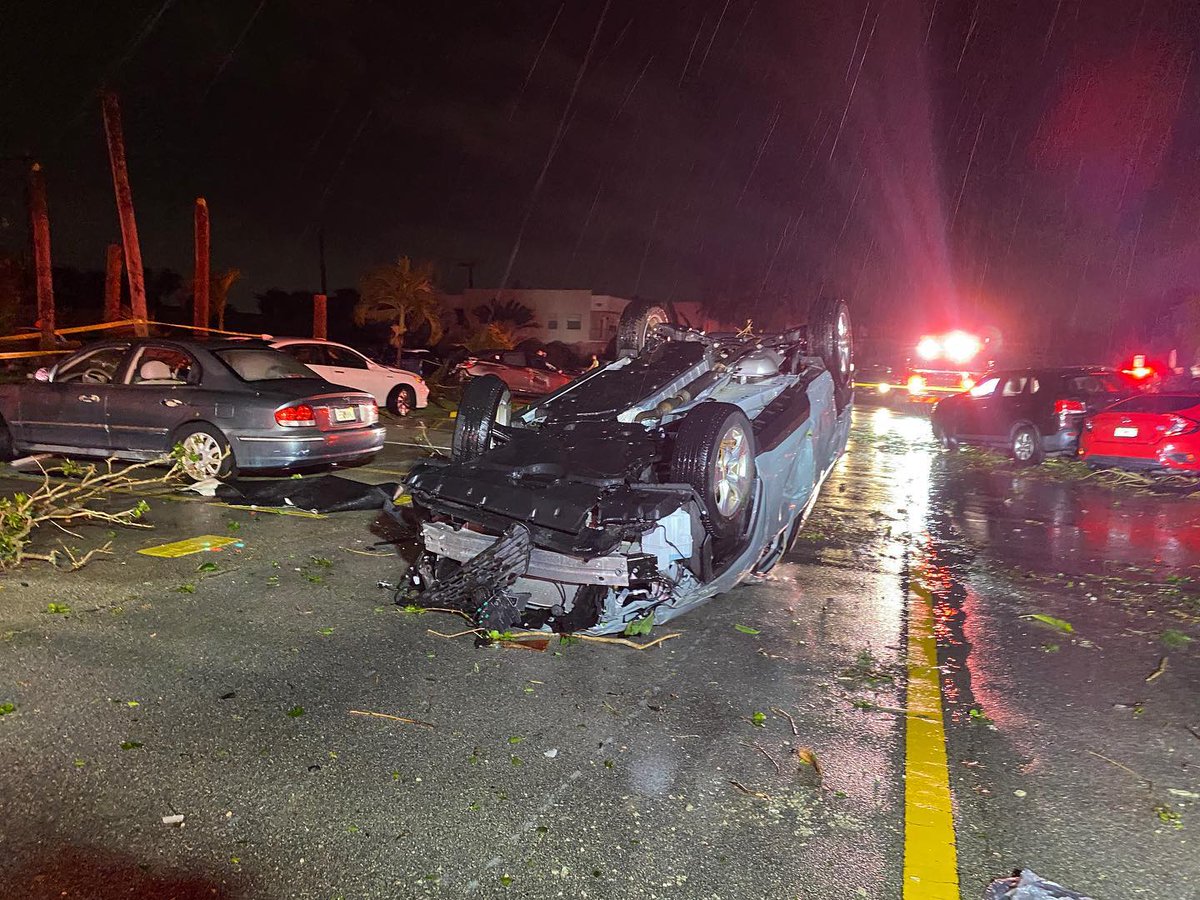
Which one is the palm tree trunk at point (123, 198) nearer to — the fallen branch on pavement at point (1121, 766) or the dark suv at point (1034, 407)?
the dark suv at point (1034, 407)

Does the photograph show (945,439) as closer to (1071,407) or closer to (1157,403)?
(1071,407)

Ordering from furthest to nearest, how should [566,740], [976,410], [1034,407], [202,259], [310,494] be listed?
[202,259] < [976,410] < [1034,407] < [310,494] < [566,740]

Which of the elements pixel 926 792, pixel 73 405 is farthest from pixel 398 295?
pixel 926 792

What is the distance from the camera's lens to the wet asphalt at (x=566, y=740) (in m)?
2.52

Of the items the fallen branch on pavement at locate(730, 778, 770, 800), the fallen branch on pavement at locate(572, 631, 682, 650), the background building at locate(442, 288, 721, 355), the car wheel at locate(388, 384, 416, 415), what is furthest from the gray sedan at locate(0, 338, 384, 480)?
the background building at locate(442, 288, 721, 355)

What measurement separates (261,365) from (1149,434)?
10.1 meters

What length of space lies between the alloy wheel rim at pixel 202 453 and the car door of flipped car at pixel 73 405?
3.44ft

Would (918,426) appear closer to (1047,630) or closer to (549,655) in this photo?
(1047,630)

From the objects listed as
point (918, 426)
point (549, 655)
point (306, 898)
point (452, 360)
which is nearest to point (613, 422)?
point (549, 655)

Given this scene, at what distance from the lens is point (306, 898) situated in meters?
2.34

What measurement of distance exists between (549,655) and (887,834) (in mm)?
2003

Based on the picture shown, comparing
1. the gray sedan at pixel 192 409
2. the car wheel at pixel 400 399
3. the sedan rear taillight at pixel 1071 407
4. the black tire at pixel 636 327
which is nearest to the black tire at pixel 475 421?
the black tire at pixel 636 327

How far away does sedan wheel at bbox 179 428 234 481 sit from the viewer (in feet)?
25.7

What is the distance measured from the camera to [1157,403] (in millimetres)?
9578
